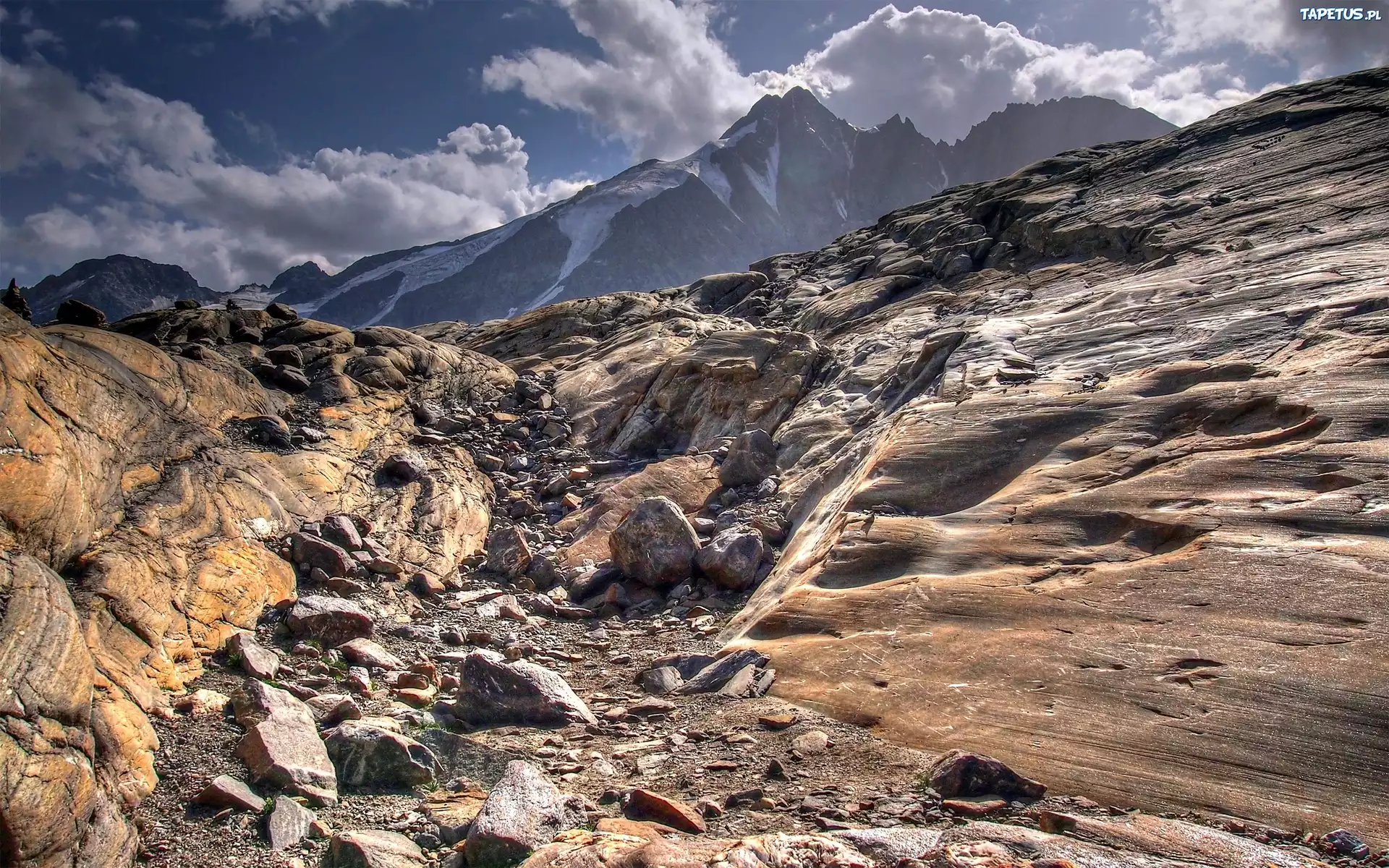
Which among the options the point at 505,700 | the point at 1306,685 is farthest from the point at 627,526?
the point at 1306,685

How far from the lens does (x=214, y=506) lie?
13094mm

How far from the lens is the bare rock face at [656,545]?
53.8 ft

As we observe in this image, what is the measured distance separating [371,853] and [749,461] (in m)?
16.4

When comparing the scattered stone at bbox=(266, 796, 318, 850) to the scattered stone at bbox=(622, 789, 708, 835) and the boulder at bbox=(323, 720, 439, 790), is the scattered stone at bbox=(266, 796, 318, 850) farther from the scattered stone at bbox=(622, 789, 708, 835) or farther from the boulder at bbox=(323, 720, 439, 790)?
the scattered stone at bbox=(622, 789, 708, 835)

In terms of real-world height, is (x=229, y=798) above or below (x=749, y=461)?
below

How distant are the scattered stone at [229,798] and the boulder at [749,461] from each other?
15808 millimetres

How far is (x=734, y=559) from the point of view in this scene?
16016 millimetres

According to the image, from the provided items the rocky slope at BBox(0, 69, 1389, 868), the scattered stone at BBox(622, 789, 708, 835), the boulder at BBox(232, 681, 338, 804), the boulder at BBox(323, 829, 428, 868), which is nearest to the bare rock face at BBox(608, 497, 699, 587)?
the rocky slope at BBox(0, 69, 1389, 868)

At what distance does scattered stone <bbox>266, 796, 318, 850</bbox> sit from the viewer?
664 cm

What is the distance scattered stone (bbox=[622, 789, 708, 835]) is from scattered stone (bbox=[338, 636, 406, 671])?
242 inches

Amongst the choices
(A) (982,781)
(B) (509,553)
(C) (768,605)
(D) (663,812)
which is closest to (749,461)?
(B) (509,553)

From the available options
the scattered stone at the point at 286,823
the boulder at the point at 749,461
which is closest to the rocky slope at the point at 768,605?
the scattered stone at the point at 286,823

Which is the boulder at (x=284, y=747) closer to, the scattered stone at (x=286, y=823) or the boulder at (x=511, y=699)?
the scattered stone at (x=286, y=823)

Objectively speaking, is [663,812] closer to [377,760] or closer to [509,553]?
[377,760]
